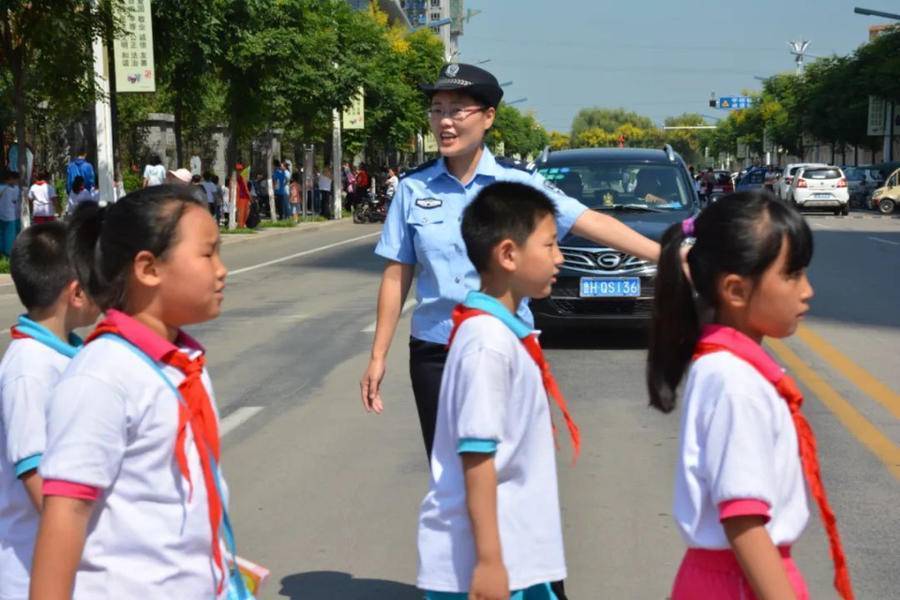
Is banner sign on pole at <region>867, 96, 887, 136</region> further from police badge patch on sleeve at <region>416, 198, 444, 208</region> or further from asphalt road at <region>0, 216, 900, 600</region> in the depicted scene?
police badge patch on sleeve at <region>416, 198, 444, 208</region>

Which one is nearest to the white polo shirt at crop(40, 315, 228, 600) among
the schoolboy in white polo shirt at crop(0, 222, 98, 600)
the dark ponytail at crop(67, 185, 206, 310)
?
the dark ponytail at crop(67, 185, 206, 310)

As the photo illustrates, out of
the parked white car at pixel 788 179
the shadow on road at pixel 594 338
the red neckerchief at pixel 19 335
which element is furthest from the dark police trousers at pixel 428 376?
the parked white car at pixel 788 179

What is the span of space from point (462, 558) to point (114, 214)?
108 cm

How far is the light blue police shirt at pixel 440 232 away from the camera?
452 centimetres

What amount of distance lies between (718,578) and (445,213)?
203cm

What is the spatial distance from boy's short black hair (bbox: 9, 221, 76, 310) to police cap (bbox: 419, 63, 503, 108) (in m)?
1.36

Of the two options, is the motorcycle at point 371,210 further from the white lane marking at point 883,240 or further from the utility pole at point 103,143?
the white lane marking at point 883,240

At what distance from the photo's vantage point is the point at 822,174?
46.8m

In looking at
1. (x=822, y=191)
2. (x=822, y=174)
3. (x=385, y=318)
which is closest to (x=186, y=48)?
(x=822, y=191)

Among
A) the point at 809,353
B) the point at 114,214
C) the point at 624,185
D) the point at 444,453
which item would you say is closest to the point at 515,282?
the point at 444,453

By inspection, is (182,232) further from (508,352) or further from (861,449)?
(861,449)

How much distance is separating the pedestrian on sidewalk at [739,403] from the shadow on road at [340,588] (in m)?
2.60

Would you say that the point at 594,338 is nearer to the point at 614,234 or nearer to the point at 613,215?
the point at 613,215

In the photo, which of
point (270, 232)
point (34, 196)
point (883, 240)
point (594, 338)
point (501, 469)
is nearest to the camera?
point (501, 469)
